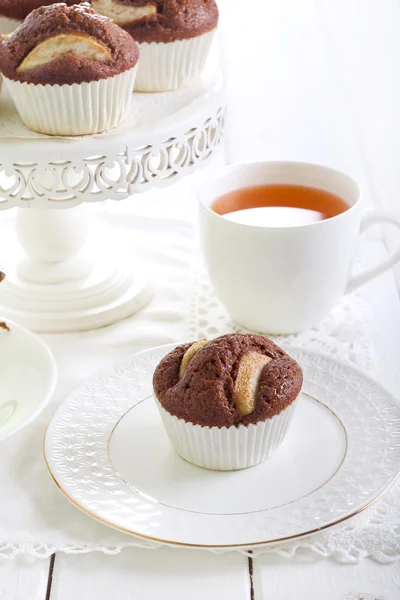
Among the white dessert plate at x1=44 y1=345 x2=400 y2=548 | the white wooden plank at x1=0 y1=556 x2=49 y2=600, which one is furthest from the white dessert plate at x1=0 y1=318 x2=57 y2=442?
the white wooden plank at x1=0 y1=556 x2=49 y2=600

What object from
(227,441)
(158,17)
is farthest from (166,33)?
(227,441)

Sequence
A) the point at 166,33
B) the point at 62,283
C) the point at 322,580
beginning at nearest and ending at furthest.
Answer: the point at 322,580, the point at 166,33, the point at 62,283

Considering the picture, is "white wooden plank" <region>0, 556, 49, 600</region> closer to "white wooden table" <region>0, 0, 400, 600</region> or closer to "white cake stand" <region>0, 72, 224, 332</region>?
"white wooden table" <region>0, 0, 400, 600</region>

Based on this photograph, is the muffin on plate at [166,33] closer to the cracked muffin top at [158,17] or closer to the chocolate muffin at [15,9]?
the cracked muffin top at [158,17]

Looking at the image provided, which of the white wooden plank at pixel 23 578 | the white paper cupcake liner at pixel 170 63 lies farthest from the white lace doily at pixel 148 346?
the white paper cupcake liner at pixel 170 63

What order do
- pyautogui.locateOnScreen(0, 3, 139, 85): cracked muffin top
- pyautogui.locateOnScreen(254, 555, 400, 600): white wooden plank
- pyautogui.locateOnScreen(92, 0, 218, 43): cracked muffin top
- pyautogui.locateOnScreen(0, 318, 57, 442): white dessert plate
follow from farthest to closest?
pyautogui.locateOnScreen(92, 0, 218, 43): cracked muffin top → pyautogui.locateOnScreen(0, 3, 139, 85): cracked muffin top → pyautogui.locateOnScreen(0, 318, 57, 442): white dessert plate → pyautogui.locateOnScreen(254, 555, 400, 600): white wooden plank

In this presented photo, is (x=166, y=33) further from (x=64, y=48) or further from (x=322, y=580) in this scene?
(x=322, y=580)

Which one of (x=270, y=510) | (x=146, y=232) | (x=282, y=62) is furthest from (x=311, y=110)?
(x=270, y=510)
